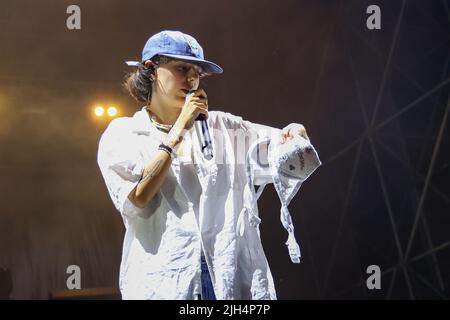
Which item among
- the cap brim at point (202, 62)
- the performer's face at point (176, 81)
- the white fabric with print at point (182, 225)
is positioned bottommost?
the white fabric with print at point (182, 225)

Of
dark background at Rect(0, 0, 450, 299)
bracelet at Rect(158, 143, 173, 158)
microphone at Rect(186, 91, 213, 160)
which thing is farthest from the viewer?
dark background at Rect(0, 0, 450, 299)

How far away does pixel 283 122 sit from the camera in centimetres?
288

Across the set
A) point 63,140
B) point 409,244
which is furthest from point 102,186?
point 409,244

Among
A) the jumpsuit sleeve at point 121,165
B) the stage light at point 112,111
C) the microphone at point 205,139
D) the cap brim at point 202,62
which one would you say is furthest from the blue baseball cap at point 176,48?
the stage light at point 112,111

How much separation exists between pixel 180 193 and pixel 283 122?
1.20 m

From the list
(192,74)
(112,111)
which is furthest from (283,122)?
(192,74)

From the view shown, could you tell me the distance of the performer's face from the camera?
1851 millimetres

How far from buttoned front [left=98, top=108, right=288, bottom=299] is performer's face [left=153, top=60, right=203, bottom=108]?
0.32 feet

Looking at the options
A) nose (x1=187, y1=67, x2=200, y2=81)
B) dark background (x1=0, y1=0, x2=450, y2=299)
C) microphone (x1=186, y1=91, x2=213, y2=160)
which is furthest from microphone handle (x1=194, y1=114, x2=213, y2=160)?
dark background (x1=0, y1=0, x2=450, y2=299)

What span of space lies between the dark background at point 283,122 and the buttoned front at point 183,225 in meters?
0.92

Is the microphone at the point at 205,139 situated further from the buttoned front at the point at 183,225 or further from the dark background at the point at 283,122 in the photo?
the dark background at the point at 283,122

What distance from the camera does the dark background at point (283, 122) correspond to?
2637 millimetres

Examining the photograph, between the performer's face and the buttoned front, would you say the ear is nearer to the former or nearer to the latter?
the performer's face

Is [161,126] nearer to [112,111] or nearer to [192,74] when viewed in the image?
[192,74]
